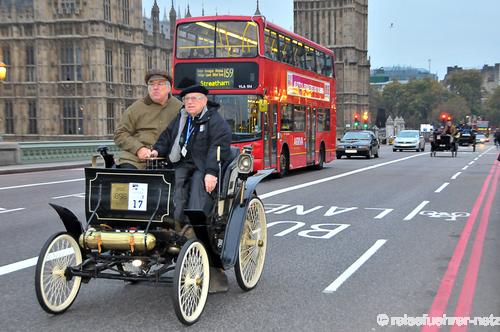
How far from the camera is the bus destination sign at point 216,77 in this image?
16.2 m

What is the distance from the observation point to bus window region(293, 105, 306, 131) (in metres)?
19.5

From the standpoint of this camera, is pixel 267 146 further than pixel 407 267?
Yes

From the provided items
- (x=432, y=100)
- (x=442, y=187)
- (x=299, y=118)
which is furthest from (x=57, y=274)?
(x=432, y=100)

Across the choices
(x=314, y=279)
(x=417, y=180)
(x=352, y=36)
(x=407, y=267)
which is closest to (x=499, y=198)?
(x=417, y=180)

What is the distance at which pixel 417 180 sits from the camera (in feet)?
57.0

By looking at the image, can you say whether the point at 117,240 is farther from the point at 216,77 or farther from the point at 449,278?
the point at 216,77

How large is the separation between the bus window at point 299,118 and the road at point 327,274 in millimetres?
7293

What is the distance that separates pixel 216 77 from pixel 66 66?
34.9 metres

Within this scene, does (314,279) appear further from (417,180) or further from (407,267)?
(417,180)

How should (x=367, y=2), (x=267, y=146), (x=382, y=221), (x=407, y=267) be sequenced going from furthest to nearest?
(x=367, y=2) → (x=267, y=146) → (x=382, y=221) → (x=407, y=267)

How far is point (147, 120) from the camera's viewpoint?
561cm

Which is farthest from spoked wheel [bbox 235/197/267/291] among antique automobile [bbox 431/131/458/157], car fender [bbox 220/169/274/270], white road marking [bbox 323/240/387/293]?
antique automobile [bbox 431/131/458/157]

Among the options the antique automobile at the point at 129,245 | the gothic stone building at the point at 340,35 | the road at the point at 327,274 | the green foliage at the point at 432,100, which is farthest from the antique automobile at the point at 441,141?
the green foliage at the point at 432,100

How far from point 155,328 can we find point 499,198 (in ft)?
35.5
